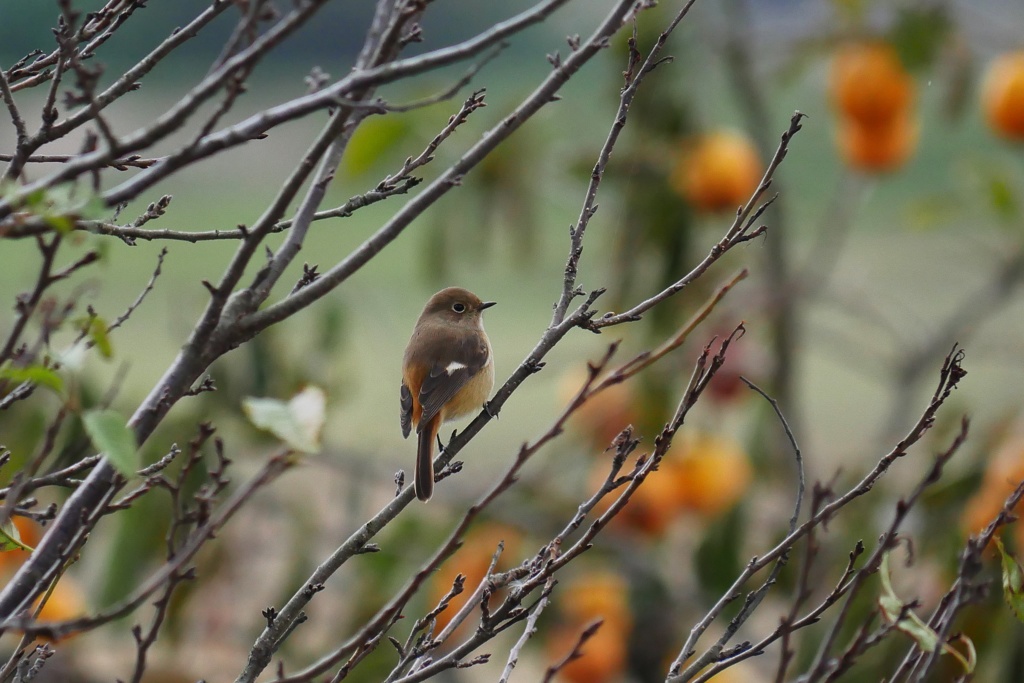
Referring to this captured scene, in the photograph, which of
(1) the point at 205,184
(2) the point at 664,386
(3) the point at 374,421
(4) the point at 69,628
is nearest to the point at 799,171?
(3) the point at 374,421

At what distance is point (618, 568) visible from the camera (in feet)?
15.5

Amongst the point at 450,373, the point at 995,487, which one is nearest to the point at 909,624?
the point at 995,487

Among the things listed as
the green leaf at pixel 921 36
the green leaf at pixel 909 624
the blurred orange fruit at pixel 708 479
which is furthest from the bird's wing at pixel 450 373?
the green leaf at pixel 921 36

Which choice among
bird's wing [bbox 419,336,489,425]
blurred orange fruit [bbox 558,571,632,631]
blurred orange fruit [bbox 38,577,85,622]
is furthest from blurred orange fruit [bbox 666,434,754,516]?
blurred orange fruit [bbox 38,577,85,622]

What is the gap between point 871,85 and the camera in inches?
153

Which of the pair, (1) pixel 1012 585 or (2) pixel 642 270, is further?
(2) pixel 642 270

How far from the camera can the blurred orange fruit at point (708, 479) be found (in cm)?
429

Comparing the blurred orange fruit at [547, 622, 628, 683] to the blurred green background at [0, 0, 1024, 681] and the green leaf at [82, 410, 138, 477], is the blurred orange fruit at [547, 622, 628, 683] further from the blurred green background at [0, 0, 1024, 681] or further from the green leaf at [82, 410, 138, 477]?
the green leaf at [82, 410, 138, 477]

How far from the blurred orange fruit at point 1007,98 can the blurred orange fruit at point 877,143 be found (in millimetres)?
330

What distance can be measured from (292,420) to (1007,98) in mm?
3236

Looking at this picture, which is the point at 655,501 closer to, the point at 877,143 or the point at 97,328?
the point at 877,143

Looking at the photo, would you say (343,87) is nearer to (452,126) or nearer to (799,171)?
(452,126)

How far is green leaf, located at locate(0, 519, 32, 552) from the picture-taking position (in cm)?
128

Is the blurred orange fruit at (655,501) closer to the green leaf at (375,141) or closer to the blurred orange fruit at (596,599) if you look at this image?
the blurred orange fruit at (596,599)
